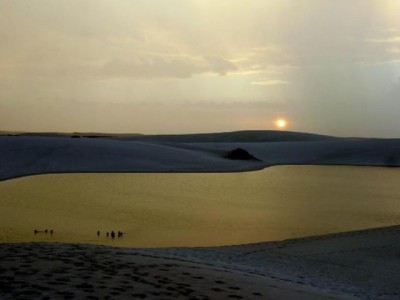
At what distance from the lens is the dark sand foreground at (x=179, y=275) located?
196 inches

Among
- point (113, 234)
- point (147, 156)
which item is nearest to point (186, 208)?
point (113, 234)

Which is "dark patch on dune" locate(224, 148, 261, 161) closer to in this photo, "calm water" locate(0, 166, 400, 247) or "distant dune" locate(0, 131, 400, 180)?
"distant dune" locate(0, 131, 400, 180)

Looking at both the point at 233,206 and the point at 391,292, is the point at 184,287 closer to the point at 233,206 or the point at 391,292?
the point at 391,292

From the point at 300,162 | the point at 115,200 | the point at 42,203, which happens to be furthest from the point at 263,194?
the point at 300,162

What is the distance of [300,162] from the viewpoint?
1633 inches

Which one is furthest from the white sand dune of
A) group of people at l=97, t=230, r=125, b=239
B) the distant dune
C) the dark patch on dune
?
the dark patch on dune

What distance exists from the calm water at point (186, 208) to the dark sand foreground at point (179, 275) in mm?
2583

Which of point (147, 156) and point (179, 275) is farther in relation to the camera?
point (147, 156)

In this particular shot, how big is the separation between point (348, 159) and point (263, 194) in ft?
79.0

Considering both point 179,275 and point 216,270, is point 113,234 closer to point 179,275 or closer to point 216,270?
point 216,270

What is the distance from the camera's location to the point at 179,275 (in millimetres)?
5812

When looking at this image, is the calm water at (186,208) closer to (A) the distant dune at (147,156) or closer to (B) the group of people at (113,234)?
(B) the group of people at (113,234)

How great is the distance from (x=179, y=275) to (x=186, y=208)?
9.98m

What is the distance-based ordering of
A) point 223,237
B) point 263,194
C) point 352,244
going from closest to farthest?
1. point 352,244
2. point 223,237
3. point 263,194
